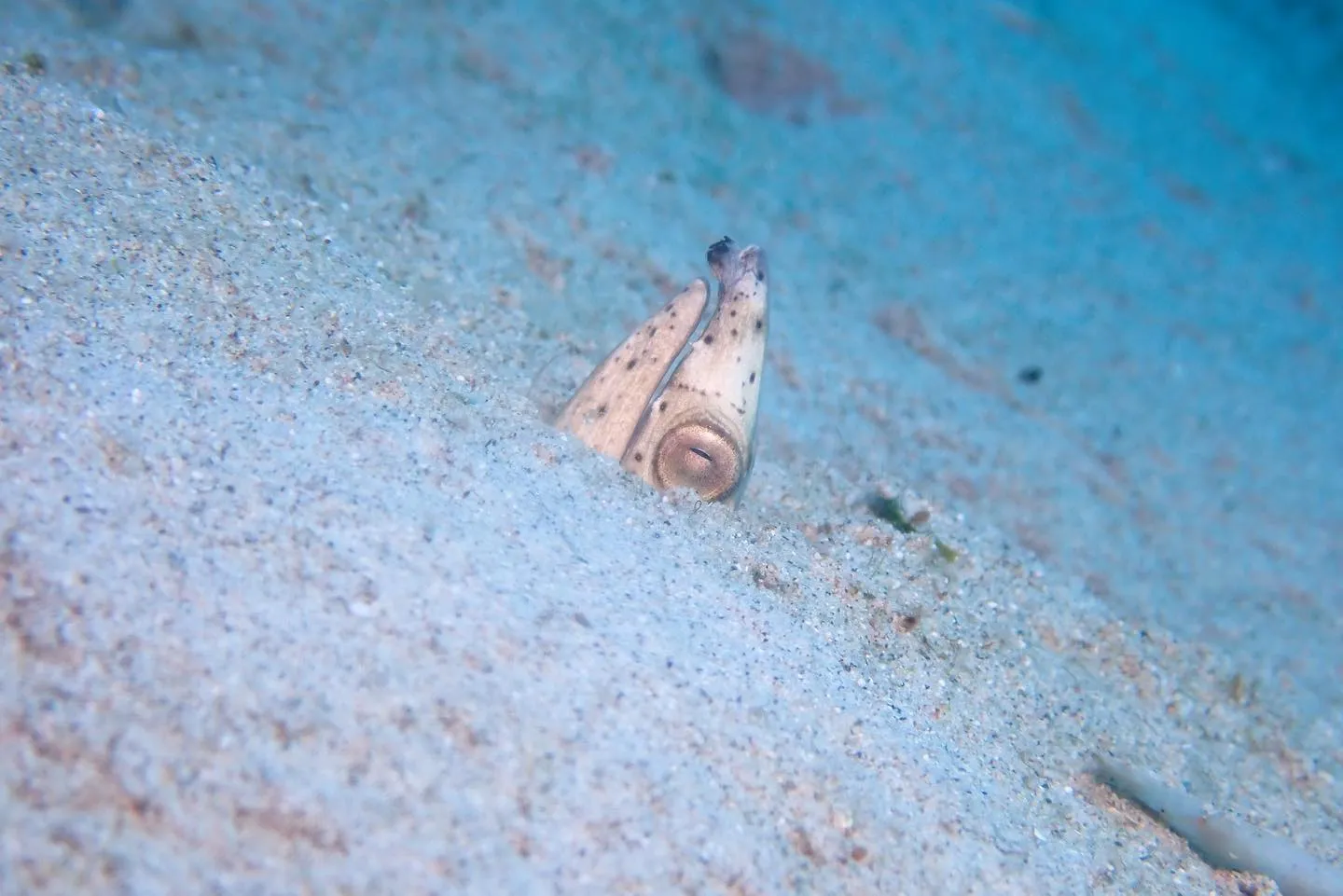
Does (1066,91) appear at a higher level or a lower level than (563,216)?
higher

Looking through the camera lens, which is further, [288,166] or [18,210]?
[288,166]

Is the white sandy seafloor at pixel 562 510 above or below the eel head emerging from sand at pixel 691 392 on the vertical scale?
below

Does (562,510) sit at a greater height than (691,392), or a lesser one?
lesser

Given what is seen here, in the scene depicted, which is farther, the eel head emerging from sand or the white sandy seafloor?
the eel head emerging from sand

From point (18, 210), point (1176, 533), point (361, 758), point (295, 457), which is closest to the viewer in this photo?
point (361, 758)

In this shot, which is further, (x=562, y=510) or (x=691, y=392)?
(x=691, y=392)

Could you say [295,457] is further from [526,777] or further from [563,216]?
[563,216]

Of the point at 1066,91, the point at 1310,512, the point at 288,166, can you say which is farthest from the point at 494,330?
the point at 1066,91

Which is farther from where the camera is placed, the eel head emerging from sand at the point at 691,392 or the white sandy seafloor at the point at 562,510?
the eel head emerging from sand at the point at 691,392
